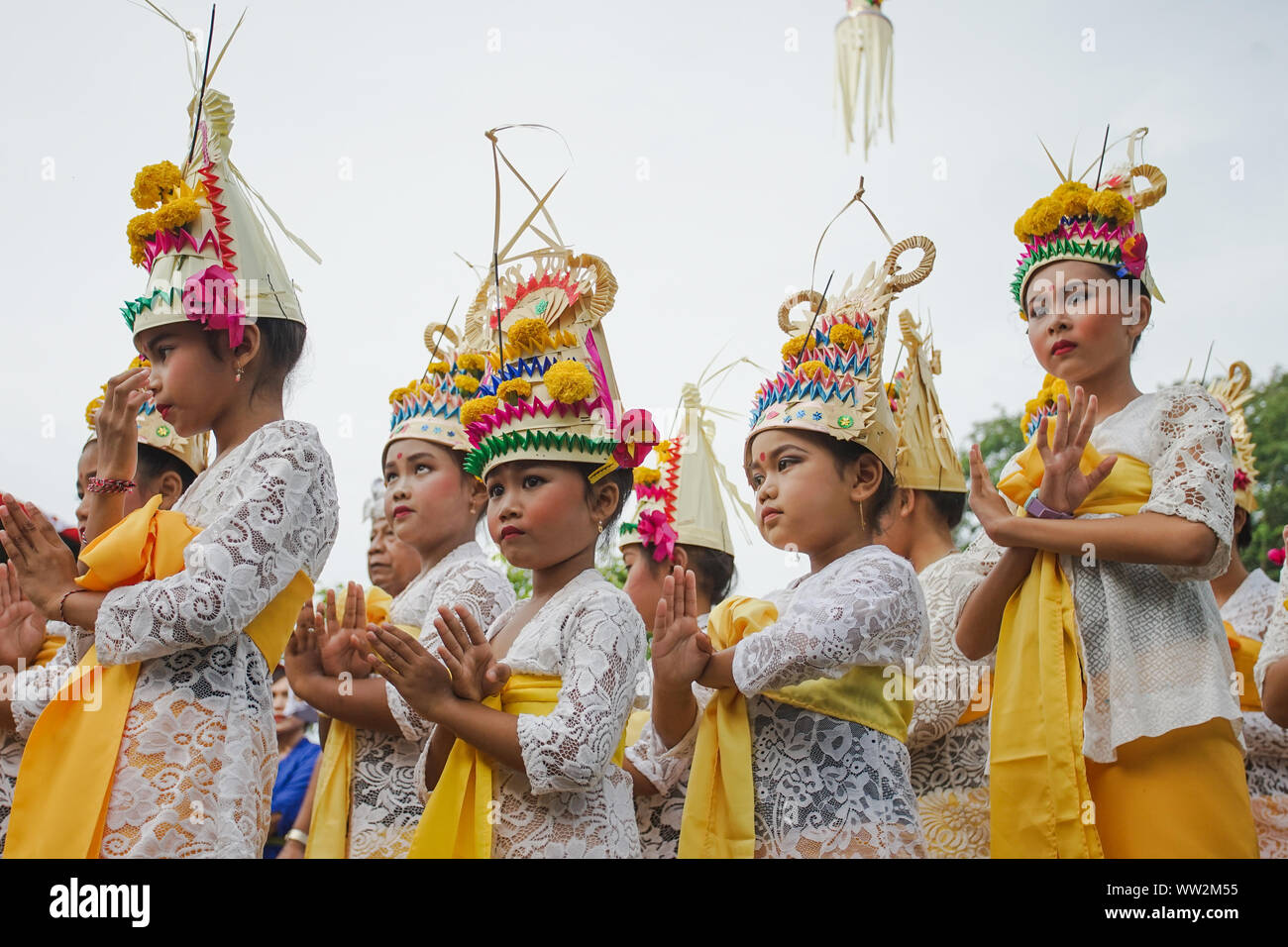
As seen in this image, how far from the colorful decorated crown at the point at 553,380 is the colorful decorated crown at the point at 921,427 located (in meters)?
1.59

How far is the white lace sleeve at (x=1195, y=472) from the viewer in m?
3.48

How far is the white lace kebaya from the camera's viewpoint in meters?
3.39

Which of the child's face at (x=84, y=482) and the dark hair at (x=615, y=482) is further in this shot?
the child's face at (x=84, y=482)

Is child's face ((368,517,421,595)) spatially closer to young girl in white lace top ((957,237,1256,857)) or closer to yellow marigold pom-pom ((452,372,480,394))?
yellow marigold pom-pom ((452,372,480,394))

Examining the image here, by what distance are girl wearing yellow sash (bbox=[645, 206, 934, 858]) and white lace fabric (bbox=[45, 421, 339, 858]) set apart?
43.3 inches

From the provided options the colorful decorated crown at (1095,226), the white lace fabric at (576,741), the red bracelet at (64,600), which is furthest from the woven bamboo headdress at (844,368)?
the red bracelet at (64,600)

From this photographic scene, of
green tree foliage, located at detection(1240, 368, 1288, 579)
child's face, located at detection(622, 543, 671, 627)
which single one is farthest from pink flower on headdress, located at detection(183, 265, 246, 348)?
green tree foliage, located at detection(1240, 368, 1288, 579)

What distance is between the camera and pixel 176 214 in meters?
3.51

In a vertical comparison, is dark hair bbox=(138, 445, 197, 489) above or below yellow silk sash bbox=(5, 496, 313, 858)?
above

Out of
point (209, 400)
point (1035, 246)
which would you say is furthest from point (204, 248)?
point (1035, 246)

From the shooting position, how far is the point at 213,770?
2990 mm

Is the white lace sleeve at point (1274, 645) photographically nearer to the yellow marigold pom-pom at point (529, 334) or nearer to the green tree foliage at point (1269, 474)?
the yellow marigold pom-pom at point (529, 334)

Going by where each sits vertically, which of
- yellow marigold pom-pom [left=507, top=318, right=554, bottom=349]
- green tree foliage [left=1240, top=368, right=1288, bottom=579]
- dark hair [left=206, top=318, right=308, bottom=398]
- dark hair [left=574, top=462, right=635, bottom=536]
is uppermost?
green tree foliage [left=1240, top=368, right=1288, bottom=579]
